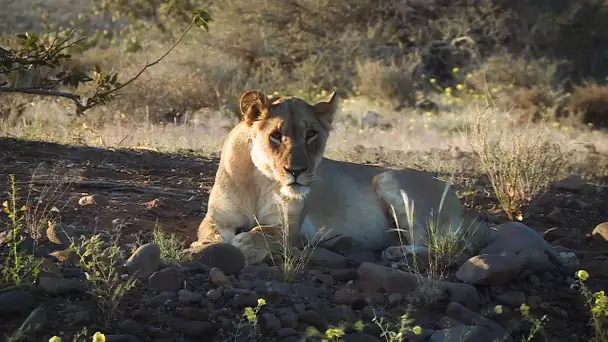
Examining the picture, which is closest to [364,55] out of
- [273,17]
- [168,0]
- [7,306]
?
[273,17]

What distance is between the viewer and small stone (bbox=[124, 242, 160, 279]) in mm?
4024

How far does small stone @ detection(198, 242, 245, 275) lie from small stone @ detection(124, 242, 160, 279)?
0.31m

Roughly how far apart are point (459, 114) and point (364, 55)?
5040 mm

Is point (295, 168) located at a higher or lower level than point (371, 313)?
higher

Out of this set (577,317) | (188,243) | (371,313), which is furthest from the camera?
(188,243)

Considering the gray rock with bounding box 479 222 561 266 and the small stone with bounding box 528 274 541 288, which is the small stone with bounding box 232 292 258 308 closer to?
the small stone with bounding box 528 274 541 288

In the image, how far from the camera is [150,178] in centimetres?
684

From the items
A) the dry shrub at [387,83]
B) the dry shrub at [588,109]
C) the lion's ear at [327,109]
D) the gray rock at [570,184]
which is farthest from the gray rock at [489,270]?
the dry shrub at [387,83]

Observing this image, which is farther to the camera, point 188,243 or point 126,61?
point 126,61

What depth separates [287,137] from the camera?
4.86 meters

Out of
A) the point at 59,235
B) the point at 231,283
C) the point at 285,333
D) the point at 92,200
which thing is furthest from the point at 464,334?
the point at 92,200

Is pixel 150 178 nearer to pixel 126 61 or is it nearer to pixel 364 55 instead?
pixel 126 61

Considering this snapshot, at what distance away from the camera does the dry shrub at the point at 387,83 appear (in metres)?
16.9

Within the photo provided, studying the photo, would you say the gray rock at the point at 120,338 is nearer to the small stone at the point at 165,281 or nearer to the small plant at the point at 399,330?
the small stone at the point at 165,281
